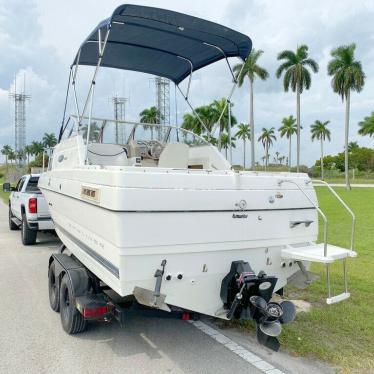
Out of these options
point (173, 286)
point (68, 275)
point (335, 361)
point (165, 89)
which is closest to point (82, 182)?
point (68, 275)

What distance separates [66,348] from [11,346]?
0.58 meters

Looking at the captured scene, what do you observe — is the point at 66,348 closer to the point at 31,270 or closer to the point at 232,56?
the point at 31,270

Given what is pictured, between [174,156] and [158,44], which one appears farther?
[158,44]

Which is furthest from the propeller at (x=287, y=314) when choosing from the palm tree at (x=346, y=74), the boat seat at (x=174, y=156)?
the palm tree at (x=346, y=74)

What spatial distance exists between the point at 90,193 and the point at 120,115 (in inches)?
128

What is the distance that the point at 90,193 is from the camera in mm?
3967

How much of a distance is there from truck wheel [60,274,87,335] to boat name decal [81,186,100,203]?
41.3 inches

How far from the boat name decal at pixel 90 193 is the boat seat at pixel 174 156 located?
5.09 feet

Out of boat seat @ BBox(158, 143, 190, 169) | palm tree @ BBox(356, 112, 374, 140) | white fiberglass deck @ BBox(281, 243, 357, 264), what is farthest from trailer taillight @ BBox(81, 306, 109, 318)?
palm tree @ BBox(356, 112, 374, 140)

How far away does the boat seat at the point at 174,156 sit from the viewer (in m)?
5.61

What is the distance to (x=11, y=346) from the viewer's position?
14.0ft

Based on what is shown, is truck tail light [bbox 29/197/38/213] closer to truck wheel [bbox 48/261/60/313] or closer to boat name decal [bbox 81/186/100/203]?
truck wheel [bbox 48/261/60/313]

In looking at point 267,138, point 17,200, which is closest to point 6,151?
point 267,138

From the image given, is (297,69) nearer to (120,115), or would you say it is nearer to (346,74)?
(346,74)
